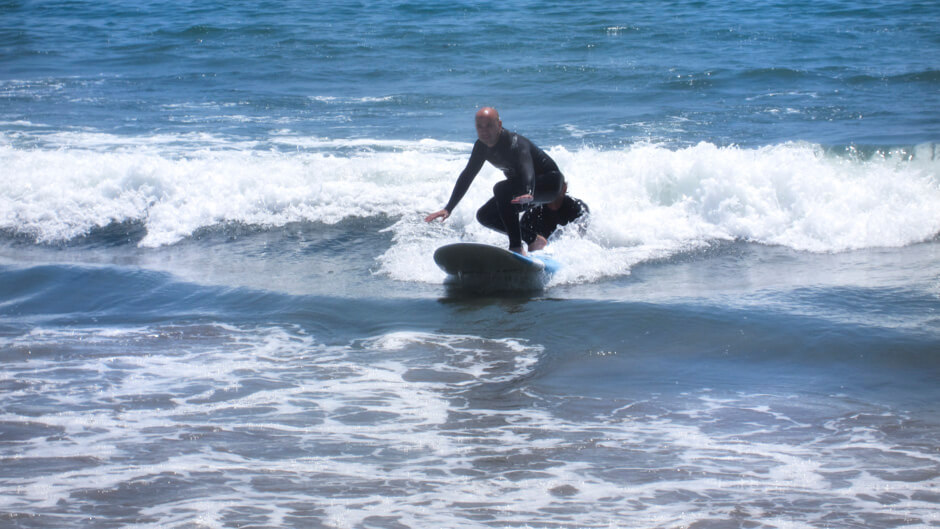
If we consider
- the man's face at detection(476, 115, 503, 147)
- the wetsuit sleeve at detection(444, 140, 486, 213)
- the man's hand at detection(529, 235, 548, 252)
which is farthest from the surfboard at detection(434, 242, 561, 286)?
the man's face at detection(476, 115, 503, 147)

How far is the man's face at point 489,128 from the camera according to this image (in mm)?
6867

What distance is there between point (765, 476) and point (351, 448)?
2.00 m

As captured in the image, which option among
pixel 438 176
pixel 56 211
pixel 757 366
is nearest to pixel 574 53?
pixel 438 176

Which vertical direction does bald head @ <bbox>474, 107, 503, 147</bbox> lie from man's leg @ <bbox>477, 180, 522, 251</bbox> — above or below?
above

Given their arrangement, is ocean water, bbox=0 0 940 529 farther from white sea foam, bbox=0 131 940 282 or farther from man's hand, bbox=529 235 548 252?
man's hand, bbox=529 235 548 252

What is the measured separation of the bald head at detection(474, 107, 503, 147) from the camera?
22.5 feet

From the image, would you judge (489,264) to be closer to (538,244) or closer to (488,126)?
(538,244)

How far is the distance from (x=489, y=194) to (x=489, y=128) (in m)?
4.08

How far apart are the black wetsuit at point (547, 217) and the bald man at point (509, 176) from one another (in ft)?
1.01

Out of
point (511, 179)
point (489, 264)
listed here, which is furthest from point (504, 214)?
point (489, 264)

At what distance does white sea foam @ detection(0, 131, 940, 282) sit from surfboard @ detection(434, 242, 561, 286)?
542 mm

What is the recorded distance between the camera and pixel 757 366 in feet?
18.3

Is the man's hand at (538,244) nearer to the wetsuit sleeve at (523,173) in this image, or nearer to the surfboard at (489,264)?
the surfboard at (489,264)

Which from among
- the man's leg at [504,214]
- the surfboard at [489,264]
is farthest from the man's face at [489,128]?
the surfboard at [489,264]
